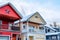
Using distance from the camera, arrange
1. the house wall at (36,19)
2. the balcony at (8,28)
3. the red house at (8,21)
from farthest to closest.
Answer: the house wall at (36,19), the balcony at (8,28), the red house at (8,21)

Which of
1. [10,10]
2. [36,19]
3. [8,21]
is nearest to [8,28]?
[8,21]

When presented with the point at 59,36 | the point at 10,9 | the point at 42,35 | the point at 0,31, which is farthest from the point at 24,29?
the point at 59,36

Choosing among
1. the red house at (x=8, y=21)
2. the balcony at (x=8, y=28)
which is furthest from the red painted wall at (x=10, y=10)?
the balcony at (x=8, y=28)

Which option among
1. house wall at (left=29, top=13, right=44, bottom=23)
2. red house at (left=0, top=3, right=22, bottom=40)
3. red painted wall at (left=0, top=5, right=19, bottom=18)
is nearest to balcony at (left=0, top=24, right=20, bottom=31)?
red house at (left=0, top=3, right=22, bottom=40)

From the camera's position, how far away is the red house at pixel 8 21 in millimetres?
23612

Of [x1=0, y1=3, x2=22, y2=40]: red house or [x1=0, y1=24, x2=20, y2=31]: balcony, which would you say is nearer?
[x1=0, y1=3, x2=22, y2=40]: red house

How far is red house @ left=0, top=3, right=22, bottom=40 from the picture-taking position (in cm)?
2361

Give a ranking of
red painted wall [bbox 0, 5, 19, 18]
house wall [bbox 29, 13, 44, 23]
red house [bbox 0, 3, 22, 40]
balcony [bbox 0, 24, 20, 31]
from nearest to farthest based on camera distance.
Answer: red house [bbox 0, 3, 22, 40] → balcony [bbox 0, 24, 20, 31] → red painted wall [bbox 0, 5, 19, 18] → house wall [bbox 29, 13, 44, 23]

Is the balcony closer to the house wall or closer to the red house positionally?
the red house

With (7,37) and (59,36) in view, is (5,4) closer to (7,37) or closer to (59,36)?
(7,37)

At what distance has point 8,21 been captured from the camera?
88.6 feet

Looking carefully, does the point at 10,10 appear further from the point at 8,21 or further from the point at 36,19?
the point at 36,19

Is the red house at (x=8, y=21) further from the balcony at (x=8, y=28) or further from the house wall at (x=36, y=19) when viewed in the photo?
the house wall at (x=36, y=19)

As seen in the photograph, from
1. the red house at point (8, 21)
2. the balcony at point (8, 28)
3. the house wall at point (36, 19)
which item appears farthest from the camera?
the house wall at point (36, 19)
